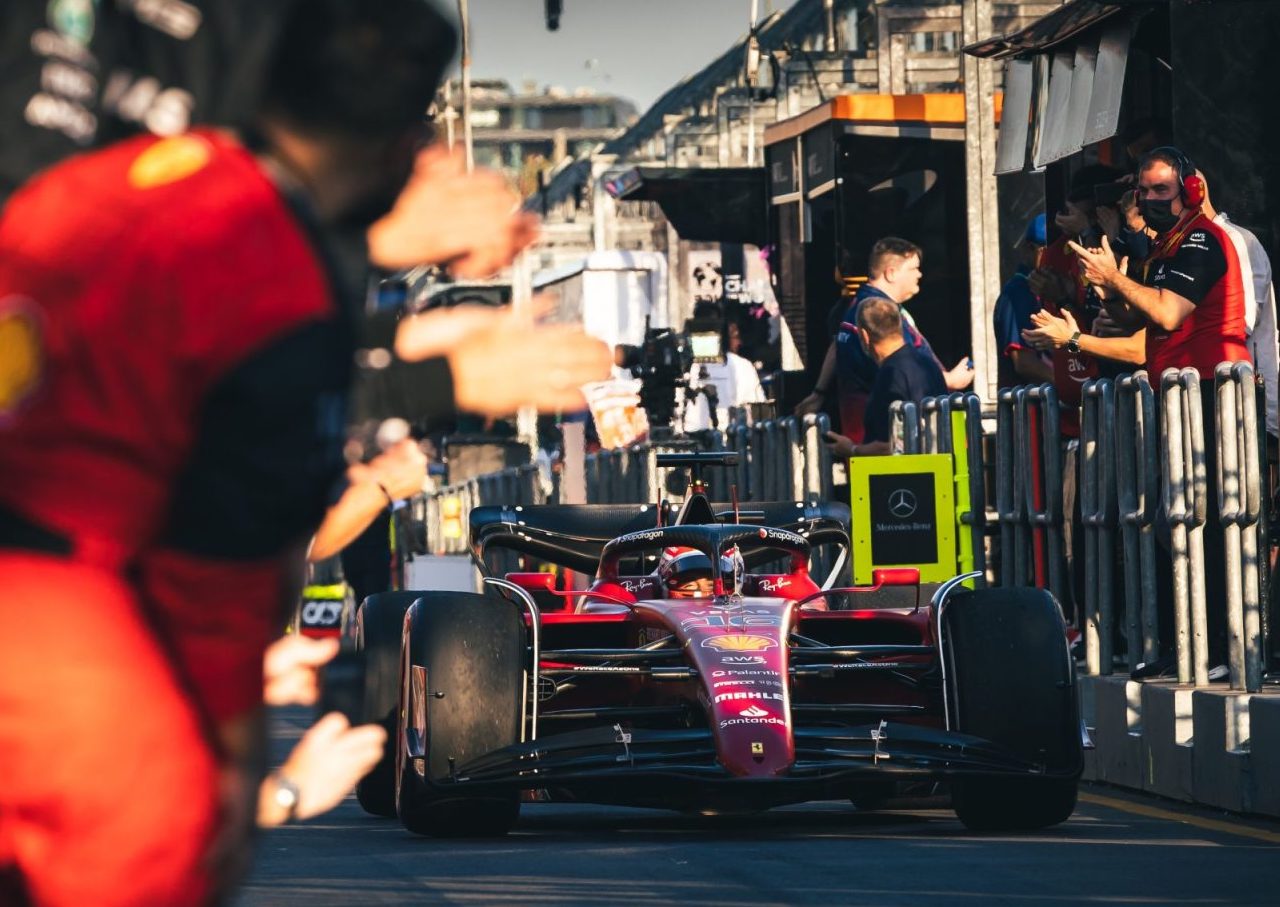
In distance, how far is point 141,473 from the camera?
2881 millimetres

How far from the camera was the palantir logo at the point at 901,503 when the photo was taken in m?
14.2

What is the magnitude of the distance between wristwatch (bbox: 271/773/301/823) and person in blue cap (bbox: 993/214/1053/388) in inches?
459

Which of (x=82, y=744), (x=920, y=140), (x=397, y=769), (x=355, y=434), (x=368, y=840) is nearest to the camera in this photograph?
(x=82, y=744)

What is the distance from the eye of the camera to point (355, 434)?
324 cm

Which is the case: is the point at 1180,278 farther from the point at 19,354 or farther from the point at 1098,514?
the point at 19,354

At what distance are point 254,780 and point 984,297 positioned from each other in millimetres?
20078

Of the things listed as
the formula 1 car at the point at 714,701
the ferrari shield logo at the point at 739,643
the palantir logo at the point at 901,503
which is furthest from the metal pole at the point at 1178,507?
the palantir logo at the point at 901,503

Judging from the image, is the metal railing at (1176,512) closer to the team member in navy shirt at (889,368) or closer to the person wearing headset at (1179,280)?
the person wearing headset at (1179,280)

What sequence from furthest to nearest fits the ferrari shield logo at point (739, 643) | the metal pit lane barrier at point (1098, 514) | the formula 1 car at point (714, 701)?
the metal pit lane barrier at point (1098, 514)
the ferrari shield logo at point (739, 643)
the formula 1 car at point (714, 701)

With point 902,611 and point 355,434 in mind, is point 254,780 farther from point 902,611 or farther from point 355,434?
point 902,611

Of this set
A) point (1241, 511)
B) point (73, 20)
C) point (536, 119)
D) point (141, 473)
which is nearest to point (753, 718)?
point (1241, 511)

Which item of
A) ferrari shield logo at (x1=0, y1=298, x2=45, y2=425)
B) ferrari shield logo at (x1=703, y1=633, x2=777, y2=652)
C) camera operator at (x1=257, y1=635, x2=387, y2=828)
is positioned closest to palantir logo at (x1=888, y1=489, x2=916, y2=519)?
ferrari shield logo at (x1=703, y1=633, x2=777, y2=652)

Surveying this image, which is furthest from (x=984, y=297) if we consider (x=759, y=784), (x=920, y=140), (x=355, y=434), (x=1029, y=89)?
(x=355, y=434)

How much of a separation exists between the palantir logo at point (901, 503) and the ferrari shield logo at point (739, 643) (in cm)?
436
